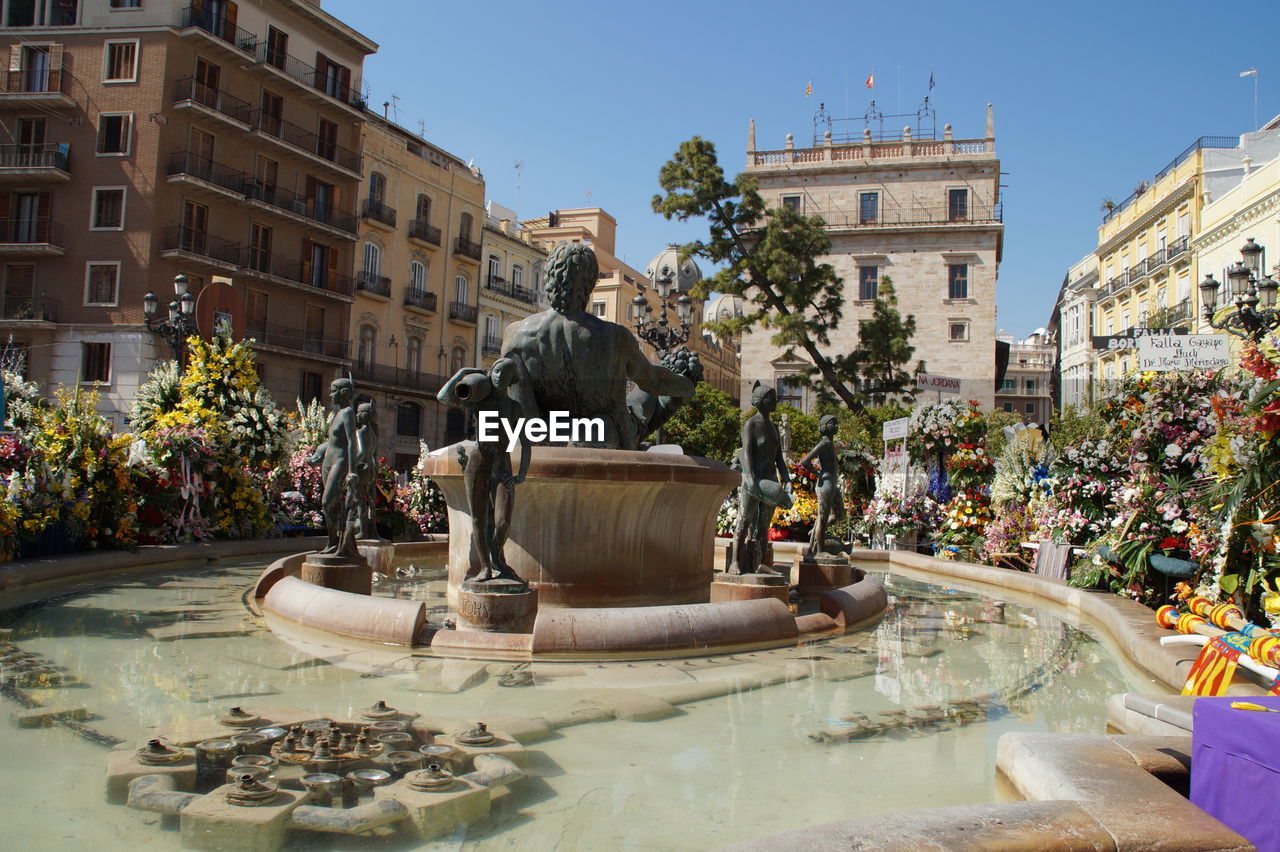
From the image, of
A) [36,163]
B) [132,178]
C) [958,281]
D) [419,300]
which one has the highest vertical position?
[958,281]

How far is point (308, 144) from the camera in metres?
36.8

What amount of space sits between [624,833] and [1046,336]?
109092mm

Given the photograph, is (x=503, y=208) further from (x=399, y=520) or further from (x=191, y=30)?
(x=399, y=520)

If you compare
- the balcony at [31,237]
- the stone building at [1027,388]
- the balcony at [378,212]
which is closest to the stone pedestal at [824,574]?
the balcony at [31,237]

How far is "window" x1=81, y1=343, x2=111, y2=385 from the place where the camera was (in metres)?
30.4

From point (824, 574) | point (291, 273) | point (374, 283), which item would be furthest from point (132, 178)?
point (824, 574)

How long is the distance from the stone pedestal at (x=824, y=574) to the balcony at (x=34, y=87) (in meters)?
33.0

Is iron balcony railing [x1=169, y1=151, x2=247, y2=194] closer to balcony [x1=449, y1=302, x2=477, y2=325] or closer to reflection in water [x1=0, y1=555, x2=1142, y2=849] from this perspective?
balcony [x1=449, y1=302, x2=477, y2=325]

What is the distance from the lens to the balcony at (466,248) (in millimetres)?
44016

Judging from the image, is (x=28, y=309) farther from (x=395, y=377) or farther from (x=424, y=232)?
(x=424, y=232)

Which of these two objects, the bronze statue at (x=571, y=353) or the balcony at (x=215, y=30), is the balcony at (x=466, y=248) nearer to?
the balcony at (x=215, y=30)

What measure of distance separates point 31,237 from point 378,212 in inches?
496

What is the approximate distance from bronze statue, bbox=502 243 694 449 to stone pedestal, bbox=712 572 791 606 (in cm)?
138

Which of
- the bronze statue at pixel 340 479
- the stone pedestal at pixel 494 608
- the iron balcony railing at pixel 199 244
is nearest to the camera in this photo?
the stone pedestal at pixel 494 608
